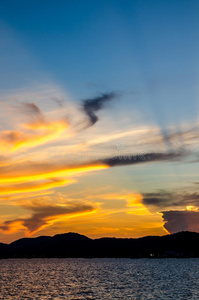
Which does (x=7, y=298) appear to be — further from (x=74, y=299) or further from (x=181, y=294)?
(x=181, y=294)

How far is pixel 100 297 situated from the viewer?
96750 mm

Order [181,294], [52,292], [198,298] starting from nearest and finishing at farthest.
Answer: [198,298] < [181,294] < [52,292]

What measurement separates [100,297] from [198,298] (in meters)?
25.2

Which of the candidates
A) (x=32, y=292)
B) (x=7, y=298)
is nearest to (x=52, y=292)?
(x=32, y=292)

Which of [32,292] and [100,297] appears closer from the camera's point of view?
[100,297]

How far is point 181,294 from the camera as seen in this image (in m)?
102

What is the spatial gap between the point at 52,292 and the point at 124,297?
24593 mm

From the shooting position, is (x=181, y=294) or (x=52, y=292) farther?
(x=52, y=292)

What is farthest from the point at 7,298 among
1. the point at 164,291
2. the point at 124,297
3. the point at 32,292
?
the point at 164,291

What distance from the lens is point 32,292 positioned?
111 metres

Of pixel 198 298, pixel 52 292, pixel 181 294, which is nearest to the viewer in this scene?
pixel 198 298

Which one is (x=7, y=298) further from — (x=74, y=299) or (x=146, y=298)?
(x=146, y=298)

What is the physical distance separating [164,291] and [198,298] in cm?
1688

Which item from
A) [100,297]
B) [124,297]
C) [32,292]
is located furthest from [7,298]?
[124,297]
